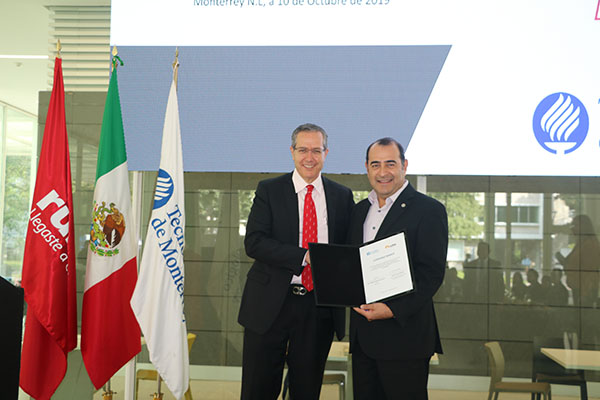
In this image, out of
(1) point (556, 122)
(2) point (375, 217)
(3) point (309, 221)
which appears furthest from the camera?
(1) point (556, 122)

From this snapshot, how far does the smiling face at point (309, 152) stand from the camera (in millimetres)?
3146

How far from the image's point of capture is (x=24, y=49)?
5.39 metres

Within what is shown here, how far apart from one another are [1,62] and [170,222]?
10.2 feet

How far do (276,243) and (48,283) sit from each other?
1519 mm

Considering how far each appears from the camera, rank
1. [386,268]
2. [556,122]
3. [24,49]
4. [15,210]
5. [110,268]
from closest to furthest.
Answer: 1. [386,268]
2. [110,268]
3. [556,122]
4. [24,49]
5. [15,210]

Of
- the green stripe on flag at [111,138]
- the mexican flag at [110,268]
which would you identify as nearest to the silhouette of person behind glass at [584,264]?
the mexican flag at [110,268]

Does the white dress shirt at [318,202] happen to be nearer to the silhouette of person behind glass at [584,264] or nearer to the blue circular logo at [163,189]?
Result: the blue circular logo at [163,189]

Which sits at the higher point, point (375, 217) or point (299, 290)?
point (375, 217)

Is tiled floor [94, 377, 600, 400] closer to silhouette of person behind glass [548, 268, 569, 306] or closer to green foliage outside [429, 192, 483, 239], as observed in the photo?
silhouette of person behind glass [548, 268, 569, 306]

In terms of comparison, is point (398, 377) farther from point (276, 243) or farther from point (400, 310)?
point (276, 243)

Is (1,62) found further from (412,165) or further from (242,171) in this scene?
(412,165)

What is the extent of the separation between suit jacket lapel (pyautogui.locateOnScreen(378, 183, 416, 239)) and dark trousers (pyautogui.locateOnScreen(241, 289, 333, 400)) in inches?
21.3

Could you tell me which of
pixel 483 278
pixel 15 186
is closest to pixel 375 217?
pixel 483 278

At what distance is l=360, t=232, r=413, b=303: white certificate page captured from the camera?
2.70 metres
